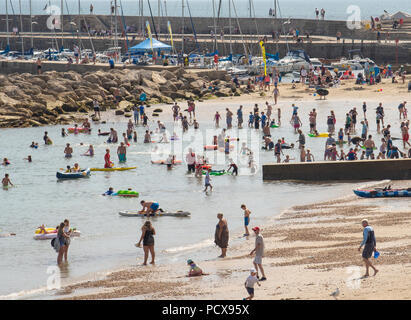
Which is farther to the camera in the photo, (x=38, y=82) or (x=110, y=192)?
(x=38, y=82)

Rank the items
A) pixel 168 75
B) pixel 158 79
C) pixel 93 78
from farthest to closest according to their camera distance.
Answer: pixel 168 75 < pixel 158 79 < pixel 93 78

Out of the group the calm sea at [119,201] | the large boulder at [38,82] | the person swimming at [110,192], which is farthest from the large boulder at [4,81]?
the person swimming at [110,192]

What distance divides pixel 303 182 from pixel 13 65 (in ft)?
127

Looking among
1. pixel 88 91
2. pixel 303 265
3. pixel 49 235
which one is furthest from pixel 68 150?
pixel 303 265

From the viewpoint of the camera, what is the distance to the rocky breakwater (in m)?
44.9

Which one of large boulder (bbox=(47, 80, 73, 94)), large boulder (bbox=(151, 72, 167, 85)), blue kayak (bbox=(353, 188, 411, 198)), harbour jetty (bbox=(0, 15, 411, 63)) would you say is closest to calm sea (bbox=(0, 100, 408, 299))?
blue kayak (bbox=(353, 188, 411, 198))

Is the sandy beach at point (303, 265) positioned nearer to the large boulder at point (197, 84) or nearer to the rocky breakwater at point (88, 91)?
the rocky breakwater at point (88, 91)

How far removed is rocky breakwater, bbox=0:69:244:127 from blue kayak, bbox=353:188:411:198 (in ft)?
77.8

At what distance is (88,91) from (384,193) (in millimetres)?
29477

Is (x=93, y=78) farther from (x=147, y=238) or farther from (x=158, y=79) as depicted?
(x=147, y=238)

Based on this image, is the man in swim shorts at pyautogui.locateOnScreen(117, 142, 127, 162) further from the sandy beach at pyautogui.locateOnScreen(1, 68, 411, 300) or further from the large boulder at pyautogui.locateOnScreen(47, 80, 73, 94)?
the large boulder at pyautogui.locateOnScreen(47, 80, 73, 94)

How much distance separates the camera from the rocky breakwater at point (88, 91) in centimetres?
4488

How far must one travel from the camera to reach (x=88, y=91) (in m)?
48.8
